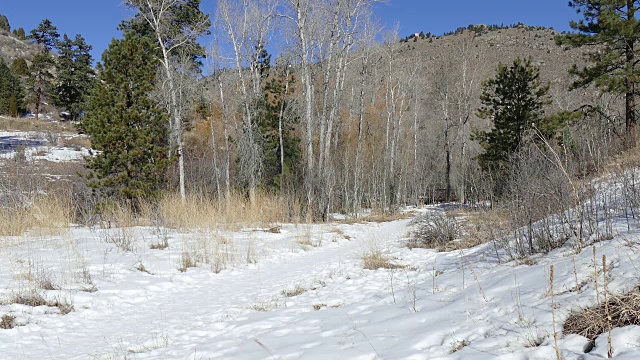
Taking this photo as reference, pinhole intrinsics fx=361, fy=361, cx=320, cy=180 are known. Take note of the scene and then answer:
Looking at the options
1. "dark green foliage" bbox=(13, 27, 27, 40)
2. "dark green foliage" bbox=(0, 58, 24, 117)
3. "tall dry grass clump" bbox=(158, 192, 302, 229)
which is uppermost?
"dark green foliage" bbox=(13, 27, 27, 40)

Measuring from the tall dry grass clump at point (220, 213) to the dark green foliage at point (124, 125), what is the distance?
52.7 inches

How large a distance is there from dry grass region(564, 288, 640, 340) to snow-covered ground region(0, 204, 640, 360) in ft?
0.32

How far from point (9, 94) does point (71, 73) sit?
9394 millimetres

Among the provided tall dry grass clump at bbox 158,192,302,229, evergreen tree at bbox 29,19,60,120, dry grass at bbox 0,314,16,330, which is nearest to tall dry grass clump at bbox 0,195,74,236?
tall dry grass clump at bbox 158,192,302,229

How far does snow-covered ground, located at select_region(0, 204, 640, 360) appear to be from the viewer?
2.72 m

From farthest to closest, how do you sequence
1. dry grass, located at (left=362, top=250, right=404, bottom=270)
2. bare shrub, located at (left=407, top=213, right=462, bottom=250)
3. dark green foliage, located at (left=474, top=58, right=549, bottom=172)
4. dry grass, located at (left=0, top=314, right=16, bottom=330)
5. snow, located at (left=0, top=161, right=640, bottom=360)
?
dark green foliage, located at (left=474, top=58, right=549, bottom=172)
bare shrub, located at (left=407, top=213, right=462, bottom=250)
dry grass, located at (left=362, top=250, right=404, bottom=270)
dry grass, located at (left=0, top=314, right=16, bottom=330)
snow, located at (left=0, top=161, right=640, bottom=360)

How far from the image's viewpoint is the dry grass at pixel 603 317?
2.26 metres

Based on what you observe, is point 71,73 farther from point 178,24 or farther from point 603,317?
point 603,317

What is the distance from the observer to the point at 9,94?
39.4 metres

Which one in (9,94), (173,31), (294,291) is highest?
(9,94)

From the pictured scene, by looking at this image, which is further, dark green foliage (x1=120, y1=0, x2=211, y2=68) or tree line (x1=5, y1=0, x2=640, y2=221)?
dark green foliage (x1=120, y1=0, x2=211, y2=68)

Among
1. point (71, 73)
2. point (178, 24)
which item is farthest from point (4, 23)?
point (178, 24)

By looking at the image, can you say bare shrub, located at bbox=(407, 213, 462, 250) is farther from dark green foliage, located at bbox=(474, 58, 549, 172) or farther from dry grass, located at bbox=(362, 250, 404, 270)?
dark green foliage, located at bbox=(474, 58, 549, 172)

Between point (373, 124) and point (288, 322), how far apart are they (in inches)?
1226
